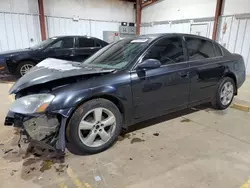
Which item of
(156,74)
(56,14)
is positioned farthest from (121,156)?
(56,14)

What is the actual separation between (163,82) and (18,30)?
27.5ft

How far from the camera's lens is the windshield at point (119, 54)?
98.2 inches

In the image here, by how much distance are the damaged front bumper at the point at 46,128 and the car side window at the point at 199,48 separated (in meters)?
2.13

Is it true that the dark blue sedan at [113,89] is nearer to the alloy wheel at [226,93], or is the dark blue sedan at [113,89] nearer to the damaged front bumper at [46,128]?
the damaged front bumper at [46,128]

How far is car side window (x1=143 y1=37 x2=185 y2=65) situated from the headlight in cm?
132

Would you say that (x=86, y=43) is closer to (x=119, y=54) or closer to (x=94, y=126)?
(x=119, y=54)

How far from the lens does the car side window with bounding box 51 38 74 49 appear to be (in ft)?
20.7

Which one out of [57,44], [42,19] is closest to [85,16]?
[42,19]

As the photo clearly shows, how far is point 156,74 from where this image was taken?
8.20ft

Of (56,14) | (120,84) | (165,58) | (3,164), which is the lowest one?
(3,164)

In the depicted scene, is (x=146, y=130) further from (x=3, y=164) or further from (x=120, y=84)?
(x=3, y=164)

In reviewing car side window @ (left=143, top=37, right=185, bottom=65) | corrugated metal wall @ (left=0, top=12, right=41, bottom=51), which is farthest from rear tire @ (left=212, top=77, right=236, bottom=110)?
corrugated metal wall @ (left=0, top=12, right=41, bottom=51)

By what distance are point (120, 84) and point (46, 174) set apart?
4.07 ft

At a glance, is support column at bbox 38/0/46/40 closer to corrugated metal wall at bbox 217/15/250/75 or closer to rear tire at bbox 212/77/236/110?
corrugated metal wall at bbox 217/15/250/75
